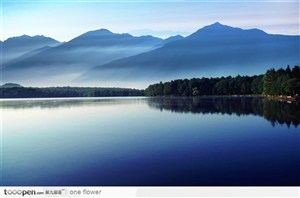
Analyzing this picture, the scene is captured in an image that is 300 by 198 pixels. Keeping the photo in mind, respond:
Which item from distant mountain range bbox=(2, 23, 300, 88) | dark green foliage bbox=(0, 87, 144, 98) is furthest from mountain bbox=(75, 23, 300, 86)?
dark green foliage bbox=(0, 87, 144, 98)

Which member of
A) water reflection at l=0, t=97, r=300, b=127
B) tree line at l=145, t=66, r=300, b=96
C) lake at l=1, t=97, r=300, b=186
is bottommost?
lake at l=1, t=97, r=300, b=186

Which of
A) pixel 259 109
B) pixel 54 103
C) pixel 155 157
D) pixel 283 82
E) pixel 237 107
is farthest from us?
pixel 54 103

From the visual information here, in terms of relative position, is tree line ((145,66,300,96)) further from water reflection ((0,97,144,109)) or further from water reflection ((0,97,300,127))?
water reflection ((0,97,144,109))

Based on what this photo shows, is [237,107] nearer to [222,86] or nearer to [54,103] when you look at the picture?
[54,103]

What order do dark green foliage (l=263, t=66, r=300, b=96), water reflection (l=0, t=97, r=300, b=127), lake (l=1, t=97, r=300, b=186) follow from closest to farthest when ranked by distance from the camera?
lake (l=1, t=97, r=300, b=186) → water reflection (l=0, t=97, r=300, b=127) → dark green foliage (l=263, t=66, r=300, b=96)

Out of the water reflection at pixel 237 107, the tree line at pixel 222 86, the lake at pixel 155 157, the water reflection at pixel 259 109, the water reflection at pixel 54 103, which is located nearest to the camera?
the lake at pixel 155 157

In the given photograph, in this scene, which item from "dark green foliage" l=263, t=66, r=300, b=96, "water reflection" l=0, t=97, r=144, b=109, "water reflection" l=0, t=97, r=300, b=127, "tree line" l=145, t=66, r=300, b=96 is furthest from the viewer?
"tree line" l=145, t=66, r=300, b=96

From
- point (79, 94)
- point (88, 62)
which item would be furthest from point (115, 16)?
point (79, 94)

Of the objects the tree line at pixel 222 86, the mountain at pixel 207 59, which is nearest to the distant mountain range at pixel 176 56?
the mountain at pixel 207 59

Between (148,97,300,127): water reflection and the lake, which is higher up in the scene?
(148,97,300,127): water reflection

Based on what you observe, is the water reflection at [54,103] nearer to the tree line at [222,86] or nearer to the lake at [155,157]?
the tree line at [222,86]

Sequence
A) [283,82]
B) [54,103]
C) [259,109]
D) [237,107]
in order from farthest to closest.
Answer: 1. [54,103]
2. [283,82]
3. [237,107]
4. [259,109]

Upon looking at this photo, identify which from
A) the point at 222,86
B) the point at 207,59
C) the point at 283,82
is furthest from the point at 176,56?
the point at 222,86
